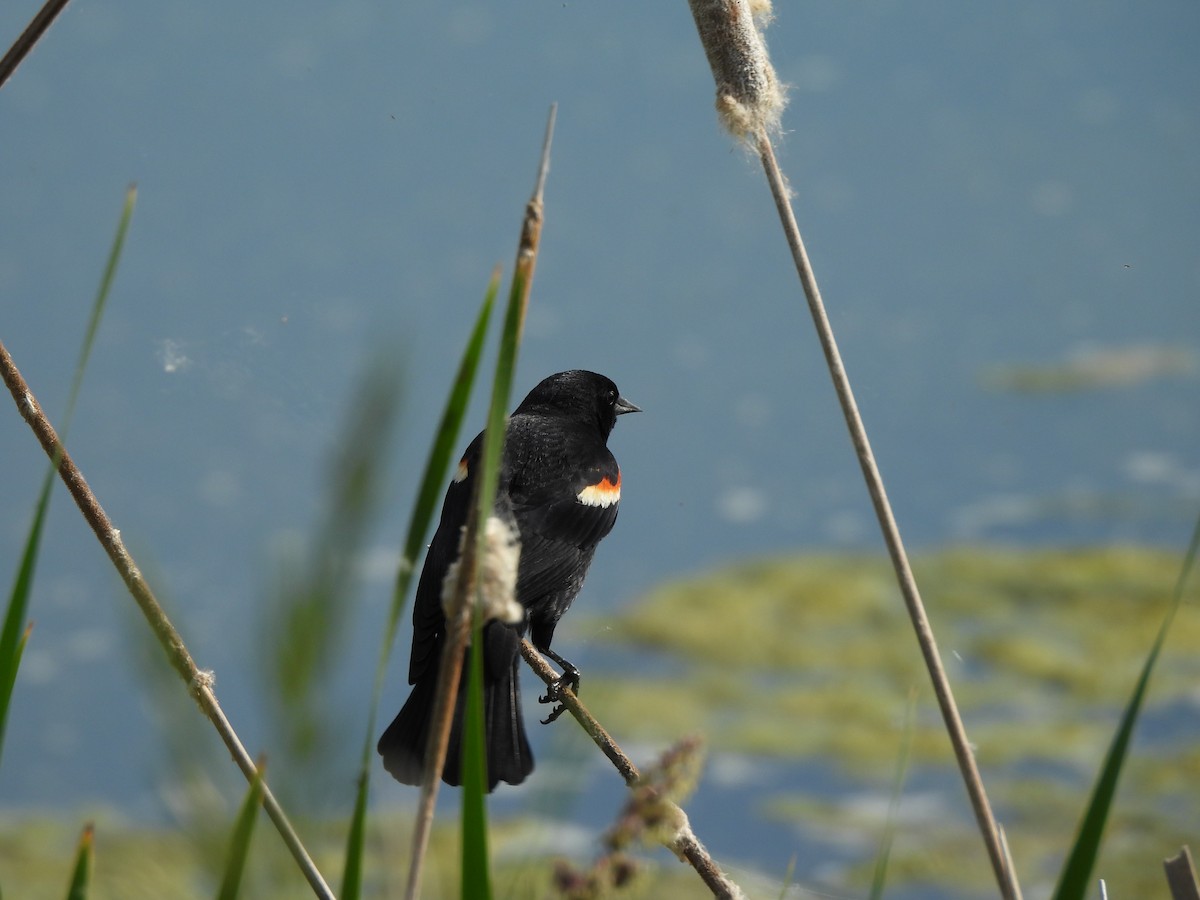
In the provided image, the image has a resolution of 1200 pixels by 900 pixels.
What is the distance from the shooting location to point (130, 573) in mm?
770

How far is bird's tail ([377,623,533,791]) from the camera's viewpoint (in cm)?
112

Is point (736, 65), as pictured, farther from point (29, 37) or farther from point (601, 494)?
point (601, 494)

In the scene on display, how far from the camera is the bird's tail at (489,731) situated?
3.68ft

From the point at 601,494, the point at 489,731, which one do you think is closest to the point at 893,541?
the point at 489,731

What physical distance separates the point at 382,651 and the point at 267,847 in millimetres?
98

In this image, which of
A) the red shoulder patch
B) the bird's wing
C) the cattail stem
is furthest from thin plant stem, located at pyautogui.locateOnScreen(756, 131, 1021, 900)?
the red shoulder patch

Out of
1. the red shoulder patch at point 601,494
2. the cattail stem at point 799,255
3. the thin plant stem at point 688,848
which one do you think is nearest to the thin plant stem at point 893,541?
the cattail stem at point 799,255

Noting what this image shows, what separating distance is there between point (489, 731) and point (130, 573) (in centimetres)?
56

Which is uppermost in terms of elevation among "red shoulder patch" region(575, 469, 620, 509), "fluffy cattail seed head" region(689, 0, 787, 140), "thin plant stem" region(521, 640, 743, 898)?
"red shoulder patch" region(575, 469, 620, 509)

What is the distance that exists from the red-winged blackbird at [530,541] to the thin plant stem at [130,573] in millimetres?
253

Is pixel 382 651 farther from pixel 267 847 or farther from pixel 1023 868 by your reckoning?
pixel 1023 868

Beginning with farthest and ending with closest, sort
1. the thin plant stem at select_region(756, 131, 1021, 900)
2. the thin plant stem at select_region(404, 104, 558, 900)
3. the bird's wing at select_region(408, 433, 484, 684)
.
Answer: the bird's wing at select_region(408, 433, 484, 684) < the thin plant stem at select_region(756, 131, 1021, 900) < the thin plant stem at select_region(404, 104, 558, 900)

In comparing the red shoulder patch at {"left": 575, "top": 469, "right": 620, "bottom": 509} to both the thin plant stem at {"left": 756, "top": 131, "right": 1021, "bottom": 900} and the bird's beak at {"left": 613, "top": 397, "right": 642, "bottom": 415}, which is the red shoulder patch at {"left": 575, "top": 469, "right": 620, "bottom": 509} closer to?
the bird's beak at {"left": 613, "top": 397, "right": 642, "bottom": 415}

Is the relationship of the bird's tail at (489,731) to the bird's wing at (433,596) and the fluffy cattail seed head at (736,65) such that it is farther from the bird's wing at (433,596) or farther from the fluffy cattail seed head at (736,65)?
the fluffy cattail seed head at (736,65)
